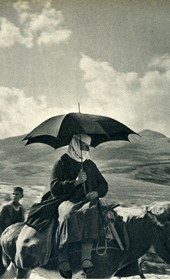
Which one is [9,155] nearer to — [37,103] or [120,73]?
[37,103]

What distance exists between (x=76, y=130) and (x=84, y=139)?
19cm

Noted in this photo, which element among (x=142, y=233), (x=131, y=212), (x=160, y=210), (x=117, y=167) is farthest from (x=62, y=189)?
(x=160, y=210)

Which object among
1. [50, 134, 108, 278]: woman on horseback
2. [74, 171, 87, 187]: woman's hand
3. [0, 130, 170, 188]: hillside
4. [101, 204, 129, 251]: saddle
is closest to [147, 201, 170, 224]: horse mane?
[0, 130, 170, 188]: hillside

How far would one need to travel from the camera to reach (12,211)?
1032 cm

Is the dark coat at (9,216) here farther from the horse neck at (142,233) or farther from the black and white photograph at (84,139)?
the horse neck at (142,233)

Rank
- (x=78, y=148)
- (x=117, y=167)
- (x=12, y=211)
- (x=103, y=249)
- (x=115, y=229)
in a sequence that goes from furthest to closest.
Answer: (x=117, y=167)
(x=78, y=148)
(x=12, y=211)
(x=115, y=229)
(x=103, y=249)

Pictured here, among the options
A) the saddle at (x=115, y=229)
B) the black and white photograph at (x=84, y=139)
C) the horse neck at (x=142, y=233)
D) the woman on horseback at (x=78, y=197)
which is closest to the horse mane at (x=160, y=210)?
the black and white photograph at (x=84, y=139)

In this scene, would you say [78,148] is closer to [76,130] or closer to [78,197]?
[76,130]

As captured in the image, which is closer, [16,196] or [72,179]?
[72,179]

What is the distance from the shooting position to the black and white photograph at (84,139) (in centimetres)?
1002

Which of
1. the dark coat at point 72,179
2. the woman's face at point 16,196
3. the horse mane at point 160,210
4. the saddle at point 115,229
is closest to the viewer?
the saddle at point 115,229

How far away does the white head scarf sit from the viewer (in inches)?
409

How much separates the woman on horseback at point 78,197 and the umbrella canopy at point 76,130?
117 mm

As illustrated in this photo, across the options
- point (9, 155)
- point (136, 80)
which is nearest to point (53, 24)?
point (136, 80)
